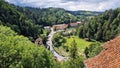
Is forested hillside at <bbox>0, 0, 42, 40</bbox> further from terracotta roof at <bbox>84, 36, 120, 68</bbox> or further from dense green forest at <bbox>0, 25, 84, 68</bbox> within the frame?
terracotta roof at <bbox>84, 36, 120, 68</bbox>

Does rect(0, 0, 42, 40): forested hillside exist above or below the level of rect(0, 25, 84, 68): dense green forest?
below

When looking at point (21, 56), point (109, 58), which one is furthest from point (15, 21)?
point (109, 58)

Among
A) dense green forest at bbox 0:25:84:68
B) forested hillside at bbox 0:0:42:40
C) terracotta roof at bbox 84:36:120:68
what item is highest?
terracotta roof at bbox 84:36:120:68

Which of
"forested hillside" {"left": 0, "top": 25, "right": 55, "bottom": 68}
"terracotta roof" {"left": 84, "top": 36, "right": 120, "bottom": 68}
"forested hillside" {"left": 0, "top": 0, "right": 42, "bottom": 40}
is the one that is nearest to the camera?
"terracotta roof" {"left": 84, "top": 36, "right": 120, "bottom": 68}

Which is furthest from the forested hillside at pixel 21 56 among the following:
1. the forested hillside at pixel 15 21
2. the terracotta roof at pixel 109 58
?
the forested hillside at pixel 15 21

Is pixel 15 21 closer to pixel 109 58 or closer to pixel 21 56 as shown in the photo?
pixel 21 56

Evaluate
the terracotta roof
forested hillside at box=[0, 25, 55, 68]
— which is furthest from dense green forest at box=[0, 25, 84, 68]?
the terracotta roof

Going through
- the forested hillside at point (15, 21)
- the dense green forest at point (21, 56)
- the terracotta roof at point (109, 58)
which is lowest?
the forested hillside at point (15, 21)

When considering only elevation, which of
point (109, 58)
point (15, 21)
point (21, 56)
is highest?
point (109, 58)

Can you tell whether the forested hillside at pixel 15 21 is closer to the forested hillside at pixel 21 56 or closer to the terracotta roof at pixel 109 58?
the forested hillside at pixel 21 56
